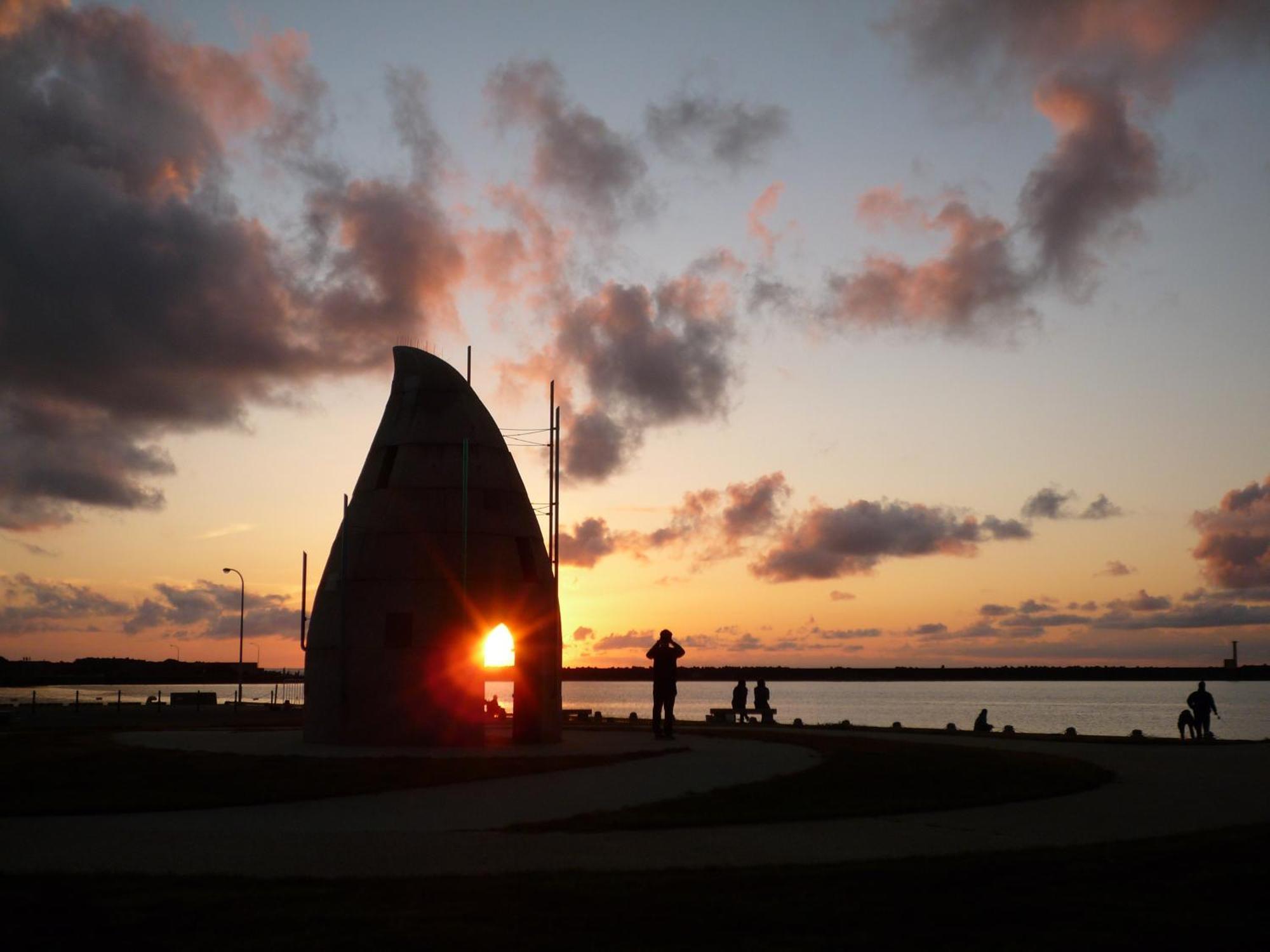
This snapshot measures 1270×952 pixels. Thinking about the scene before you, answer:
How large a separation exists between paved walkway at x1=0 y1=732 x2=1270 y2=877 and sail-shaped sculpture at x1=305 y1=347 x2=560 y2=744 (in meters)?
9.47

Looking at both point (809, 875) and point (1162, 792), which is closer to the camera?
point (809, 875)

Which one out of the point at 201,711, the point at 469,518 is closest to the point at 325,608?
the point at 469,518

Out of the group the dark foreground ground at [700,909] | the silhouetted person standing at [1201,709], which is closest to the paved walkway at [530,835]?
the dark foreground ground at [700,909]

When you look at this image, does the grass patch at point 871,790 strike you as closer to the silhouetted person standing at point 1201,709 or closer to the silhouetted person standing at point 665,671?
the silhouetted person standing at point 665,671

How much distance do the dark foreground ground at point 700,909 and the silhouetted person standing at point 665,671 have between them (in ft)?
59.3

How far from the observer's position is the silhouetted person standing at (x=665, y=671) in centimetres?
2947

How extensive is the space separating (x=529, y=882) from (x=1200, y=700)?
29.3 metres

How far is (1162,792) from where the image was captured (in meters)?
17.9

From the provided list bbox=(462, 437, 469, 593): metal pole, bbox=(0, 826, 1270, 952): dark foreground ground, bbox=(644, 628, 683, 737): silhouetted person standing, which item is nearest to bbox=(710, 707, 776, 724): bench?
bbox=(644, 628, 683, 737): silhouetted person standing

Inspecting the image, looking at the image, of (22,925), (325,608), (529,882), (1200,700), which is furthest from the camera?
(1200,700)

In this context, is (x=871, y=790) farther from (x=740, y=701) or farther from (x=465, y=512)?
(x=740, y=701)

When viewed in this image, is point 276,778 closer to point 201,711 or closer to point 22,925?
point 22,925

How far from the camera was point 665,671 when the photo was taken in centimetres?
2975

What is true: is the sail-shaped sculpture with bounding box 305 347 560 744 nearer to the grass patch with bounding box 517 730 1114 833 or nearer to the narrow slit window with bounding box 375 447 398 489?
the narrow slit window with bounding box 375 447 398 489
